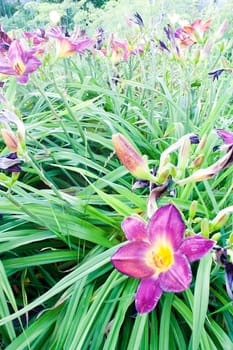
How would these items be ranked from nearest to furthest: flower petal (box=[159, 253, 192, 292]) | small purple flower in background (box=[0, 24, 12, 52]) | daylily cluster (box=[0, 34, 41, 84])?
flower petal (box=[159, 253, 192, 292])
daylily cluster (box=[0, 34, 41, 84])
small purple flower in background (box=[0, 24, 12, 52])

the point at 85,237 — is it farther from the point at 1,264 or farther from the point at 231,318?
the point at 231,318

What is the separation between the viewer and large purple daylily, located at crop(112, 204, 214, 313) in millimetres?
424

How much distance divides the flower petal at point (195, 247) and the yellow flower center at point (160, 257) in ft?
0.06

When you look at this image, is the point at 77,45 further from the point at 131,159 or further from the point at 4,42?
the point at 131,159

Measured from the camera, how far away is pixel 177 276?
0.42 metres

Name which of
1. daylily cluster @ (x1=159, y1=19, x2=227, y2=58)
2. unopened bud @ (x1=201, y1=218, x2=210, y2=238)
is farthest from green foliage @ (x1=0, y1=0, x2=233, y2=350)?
daylily cluster @ (x1=159, y1=19, x2=227, y2=58)

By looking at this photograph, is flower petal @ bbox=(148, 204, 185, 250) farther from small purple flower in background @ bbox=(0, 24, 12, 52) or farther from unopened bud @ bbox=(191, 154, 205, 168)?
small purple flower in background @ bbox=(0, 24, 12, 52)

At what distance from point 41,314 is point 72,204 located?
0.19 m

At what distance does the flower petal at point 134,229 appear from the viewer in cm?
45

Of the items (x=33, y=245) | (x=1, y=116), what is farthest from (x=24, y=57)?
(x=33, y=245)

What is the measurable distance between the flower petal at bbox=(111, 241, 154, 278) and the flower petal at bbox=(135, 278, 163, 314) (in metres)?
0.01

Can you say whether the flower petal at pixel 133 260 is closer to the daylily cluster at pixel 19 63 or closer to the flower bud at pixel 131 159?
the flower bud at pixel 131 159

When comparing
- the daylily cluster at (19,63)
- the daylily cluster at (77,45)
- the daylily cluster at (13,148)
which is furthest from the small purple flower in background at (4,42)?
the daylily cluster at (13,148)

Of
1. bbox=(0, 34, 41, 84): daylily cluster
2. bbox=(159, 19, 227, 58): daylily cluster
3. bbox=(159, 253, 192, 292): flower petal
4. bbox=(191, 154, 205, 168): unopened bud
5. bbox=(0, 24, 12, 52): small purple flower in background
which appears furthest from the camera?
bbox=(159, 19, 227, 58): daylily cluster
